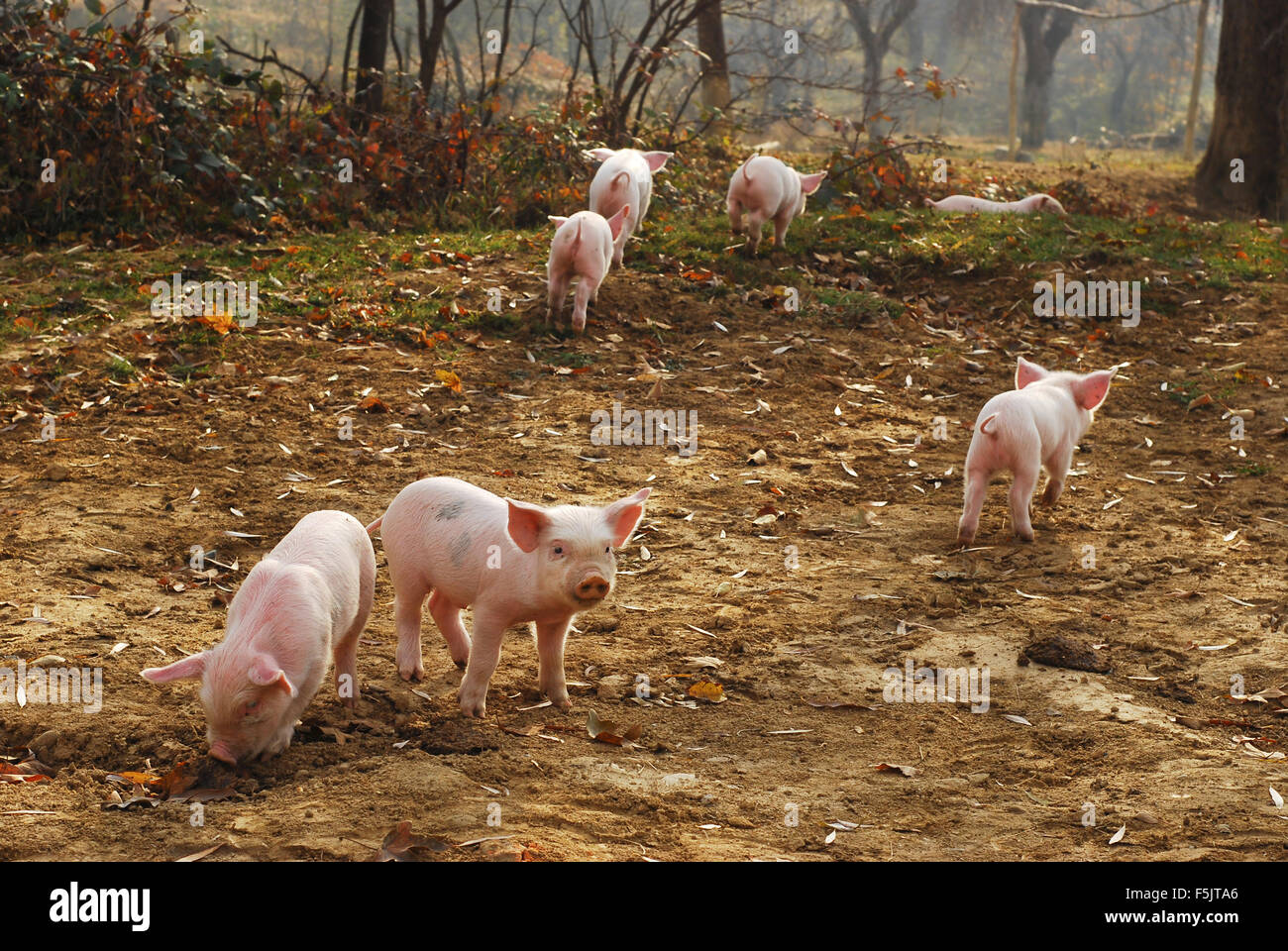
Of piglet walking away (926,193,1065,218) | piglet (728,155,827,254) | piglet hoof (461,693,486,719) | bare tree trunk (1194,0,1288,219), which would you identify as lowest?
piglet hoof (461,693,486,719)

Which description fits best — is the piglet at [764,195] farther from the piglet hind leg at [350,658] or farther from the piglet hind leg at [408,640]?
the piglet hind leg at [350,658]

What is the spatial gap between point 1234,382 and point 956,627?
4.23 meters

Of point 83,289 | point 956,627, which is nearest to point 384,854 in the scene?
point 956,627

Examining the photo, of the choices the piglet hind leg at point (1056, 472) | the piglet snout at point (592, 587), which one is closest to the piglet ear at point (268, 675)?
the piglet snout at point (592, 587)

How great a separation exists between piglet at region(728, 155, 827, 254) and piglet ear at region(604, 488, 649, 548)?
6019 millimetres

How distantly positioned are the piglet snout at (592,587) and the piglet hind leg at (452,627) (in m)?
0.87

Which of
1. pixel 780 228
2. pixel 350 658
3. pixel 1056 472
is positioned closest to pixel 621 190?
pixel 780 228

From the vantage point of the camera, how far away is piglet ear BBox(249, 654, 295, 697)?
341 cm

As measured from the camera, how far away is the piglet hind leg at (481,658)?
4008 millimetres

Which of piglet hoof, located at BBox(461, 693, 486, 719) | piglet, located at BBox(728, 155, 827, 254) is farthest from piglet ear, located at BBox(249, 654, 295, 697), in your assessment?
piglet, located at BBox(728, 155, 827, 254)

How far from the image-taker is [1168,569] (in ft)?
18.0

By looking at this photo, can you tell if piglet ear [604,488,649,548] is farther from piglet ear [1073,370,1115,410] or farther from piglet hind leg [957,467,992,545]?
piglet ear [1073,370,1115,410]

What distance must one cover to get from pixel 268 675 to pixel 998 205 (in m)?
10.4

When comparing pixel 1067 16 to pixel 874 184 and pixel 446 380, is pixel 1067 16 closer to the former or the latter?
pixel 874 184
